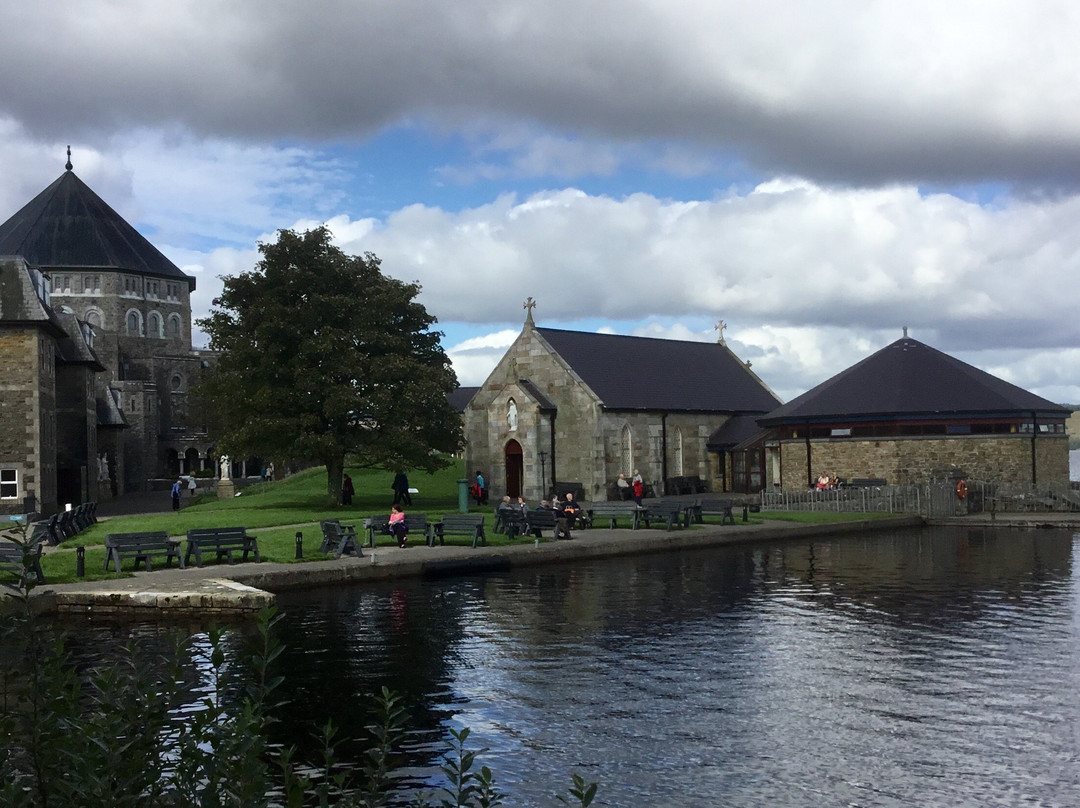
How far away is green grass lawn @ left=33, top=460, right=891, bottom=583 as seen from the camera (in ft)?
86.0

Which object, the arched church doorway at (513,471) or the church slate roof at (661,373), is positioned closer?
the arched church doorway at (513,471)

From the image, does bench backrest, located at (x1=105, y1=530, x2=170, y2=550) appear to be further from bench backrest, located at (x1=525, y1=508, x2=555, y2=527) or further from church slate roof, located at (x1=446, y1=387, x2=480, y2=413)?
church slate roof, located at (x1=446, y1=387, x2=480, y2=413)

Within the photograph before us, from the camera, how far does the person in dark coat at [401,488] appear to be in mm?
46781

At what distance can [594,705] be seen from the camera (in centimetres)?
1291

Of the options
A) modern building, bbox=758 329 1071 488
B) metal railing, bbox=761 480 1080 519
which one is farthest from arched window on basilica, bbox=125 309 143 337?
metal railing, bbox=761 480 1080 519

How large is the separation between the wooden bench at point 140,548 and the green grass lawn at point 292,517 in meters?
0.44

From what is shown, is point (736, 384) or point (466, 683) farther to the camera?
point (736, 384)

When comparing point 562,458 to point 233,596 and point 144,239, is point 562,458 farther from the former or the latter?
point 144,239

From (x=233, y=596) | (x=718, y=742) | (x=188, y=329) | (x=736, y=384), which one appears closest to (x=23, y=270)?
(x=233, y=596)

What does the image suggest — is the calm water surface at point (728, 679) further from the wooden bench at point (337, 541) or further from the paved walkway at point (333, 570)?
the wooden bench at point (337, 541)

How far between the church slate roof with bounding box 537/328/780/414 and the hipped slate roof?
6.56 metres

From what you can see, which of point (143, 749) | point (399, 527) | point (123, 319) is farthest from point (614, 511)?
point (123, 319)

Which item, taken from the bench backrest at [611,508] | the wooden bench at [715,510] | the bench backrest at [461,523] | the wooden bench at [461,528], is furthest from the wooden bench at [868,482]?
the bench backrest at [461,523]

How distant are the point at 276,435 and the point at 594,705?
114ft
